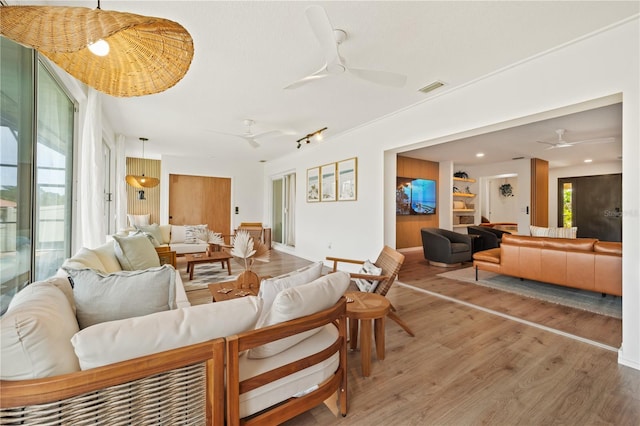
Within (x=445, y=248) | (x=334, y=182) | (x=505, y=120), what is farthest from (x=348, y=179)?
(x=505, y=120)

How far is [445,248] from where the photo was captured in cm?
532

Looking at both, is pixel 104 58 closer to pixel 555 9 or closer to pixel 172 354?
pixel 172 354

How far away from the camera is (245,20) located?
6.77ft

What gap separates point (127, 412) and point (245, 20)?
245cm

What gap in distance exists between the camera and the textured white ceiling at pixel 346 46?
1955mm

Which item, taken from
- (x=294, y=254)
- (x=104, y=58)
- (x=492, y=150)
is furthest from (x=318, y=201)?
(x=104, y=58)

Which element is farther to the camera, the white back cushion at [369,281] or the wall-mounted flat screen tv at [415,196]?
the wall-mounted flat screen tv at [415,196]

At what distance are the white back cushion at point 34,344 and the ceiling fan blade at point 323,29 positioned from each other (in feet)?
6.25

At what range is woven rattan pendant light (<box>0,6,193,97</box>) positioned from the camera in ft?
2.55

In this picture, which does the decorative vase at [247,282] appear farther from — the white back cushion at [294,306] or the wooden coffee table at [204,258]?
the wooden coffee table at [204,258]

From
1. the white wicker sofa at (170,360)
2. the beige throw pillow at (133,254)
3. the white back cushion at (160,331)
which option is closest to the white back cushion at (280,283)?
the white wicker sofa at (170,360)

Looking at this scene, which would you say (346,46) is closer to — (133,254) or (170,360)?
(170,360)

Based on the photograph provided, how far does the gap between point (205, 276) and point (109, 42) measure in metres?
4.24

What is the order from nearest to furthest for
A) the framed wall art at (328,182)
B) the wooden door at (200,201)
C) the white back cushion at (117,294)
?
1. the white back cushion at (117,294)
2. the framed wall art at (328,182)
3. the wooden door at (200,201)
